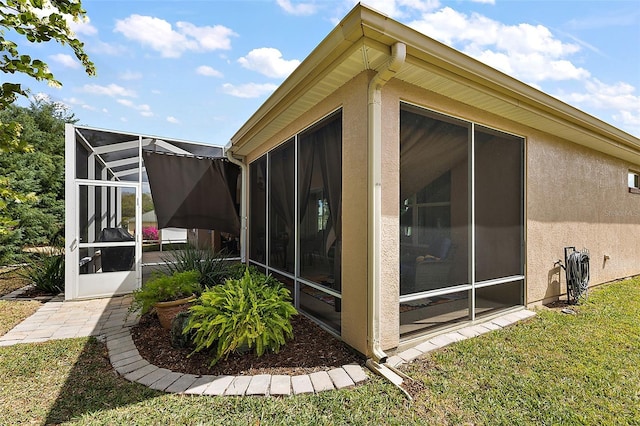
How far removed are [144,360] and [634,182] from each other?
36.9 feet

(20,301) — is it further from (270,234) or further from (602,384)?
(602,384)

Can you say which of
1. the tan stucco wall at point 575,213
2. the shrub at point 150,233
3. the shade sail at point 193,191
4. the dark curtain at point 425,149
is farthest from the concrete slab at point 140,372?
the shrub at point 150,233

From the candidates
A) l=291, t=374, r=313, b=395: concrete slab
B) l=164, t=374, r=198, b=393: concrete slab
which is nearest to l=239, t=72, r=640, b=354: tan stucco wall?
l=291, t=374, r=313, b=395: concrete slab

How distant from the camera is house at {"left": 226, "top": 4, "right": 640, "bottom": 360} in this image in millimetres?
2854

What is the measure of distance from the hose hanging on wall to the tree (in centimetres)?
661

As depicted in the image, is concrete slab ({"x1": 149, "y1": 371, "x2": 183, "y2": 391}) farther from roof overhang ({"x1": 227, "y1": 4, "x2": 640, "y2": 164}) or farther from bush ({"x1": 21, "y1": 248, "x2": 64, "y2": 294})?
bush ({"x1": 21, "y1": 248, "x2": 64, "y2": 294})

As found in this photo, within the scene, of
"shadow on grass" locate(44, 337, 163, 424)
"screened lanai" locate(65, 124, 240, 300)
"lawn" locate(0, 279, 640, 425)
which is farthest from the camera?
"screened lanai" locate(65, 124, 240, 300)

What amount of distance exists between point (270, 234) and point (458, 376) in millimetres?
3632

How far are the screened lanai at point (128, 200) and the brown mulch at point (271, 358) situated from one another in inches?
112

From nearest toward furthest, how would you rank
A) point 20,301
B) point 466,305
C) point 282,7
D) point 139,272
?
1. point 466,305
2. point 282,7
3. point 20,301
4. point 139,272

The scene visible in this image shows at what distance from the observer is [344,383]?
8.31 ft

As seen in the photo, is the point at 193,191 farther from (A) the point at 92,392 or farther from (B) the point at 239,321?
(A) the point at 92,392

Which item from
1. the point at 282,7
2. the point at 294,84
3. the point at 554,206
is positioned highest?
the point at 282,7

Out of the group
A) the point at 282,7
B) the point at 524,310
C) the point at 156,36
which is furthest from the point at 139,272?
the point at 524,310
